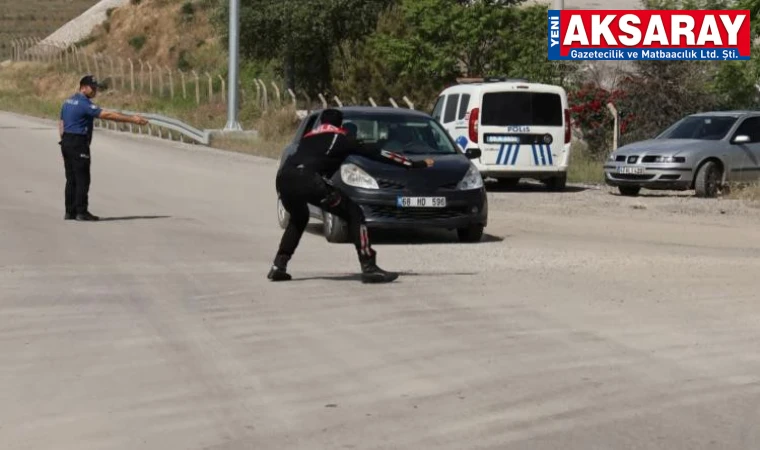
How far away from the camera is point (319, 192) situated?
13.4m

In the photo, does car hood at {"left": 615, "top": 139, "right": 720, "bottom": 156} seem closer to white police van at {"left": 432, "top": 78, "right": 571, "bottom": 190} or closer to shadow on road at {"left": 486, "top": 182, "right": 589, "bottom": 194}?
white police van at {"left": 432, "top": 78, "right": 571, "bottom": 190}

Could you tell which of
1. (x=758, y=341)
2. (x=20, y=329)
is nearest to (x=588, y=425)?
(x=758, y=341)

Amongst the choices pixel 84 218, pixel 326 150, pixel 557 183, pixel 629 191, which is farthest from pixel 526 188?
pixel 326 150

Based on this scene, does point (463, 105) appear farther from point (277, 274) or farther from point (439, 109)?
point (277, 274)

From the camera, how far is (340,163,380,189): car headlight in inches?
663

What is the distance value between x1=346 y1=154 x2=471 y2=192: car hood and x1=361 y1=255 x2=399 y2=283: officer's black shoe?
3295 mm

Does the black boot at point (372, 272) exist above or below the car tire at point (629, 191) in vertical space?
above

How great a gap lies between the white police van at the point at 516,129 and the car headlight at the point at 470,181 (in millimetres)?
8532

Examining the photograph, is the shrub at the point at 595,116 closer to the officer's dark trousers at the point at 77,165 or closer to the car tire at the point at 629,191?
the car tire at the point at 629,191

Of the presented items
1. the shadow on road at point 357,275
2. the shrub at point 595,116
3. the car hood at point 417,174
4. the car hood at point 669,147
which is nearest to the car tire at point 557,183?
the car hood at point 669,147

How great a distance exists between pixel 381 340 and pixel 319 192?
3.16 m

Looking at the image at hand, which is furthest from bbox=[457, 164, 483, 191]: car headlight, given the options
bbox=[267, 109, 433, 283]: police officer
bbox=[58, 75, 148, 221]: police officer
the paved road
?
bbox=[58, 75, 148, 221]: police officer

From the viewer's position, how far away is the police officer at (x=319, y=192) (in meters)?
13.5

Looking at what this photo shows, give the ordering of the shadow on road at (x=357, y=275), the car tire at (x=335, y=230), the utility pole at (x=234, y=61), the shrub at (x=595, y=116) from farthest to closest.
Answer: the utility pole at (x=234, y=61) < the shrub at (x=595, y=116) < the car tire at (x=335, y=230) < the shadow on road at (x=357, y=275)
